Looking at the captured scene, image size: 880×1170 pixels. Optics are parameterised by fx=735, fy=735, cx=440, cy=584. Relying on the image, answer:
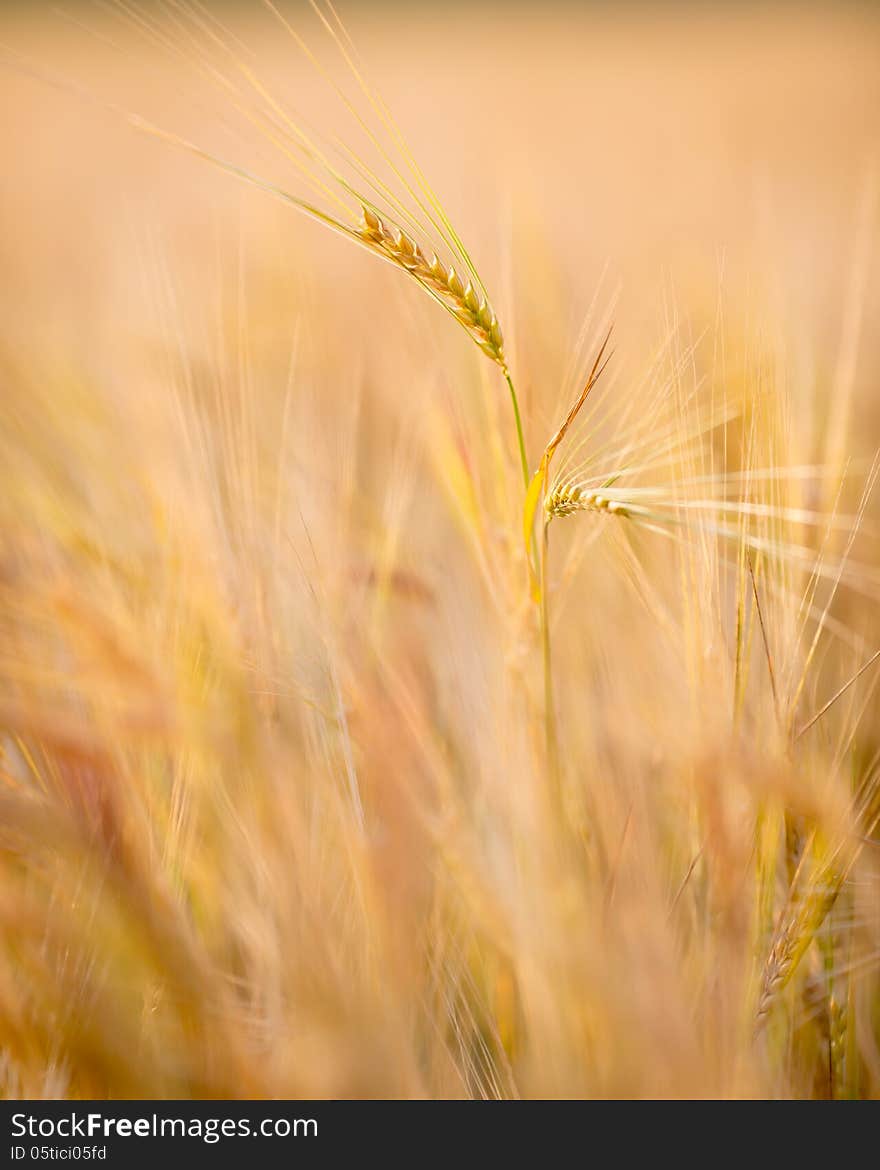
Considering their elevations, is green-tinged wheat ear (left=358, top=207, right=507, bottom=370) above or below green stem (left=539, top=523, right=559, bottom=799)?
above

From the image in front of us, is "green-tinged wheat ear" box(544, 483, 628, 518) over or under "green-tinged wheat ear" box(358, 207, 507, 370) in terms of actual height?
under

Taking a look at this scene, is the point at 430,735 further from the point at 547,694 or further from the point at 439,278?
the point at 439,278

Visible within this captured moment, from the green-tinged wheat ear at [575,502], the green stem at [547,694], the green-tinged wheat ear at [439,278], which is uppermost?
the green-tinged wheat ear at [439,278]

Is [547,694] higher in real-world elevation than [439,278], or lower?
lower

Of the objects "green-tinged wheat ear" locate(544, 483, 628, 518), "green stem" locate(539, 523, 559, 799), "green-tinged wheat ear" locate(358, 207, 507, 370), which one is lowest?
"green stem" locate(539, 523, 559, 799)

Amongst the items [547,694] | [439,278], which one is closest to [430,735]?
[547,694]

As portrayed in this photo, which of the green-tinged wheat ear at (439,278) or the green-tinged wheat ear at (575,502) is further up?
the green-tinged wheat ear at (439,278)

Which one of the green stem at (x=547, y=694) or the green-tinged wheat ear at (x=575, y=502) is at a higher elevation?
the green-tinged wheat ear at (x=575, y=502)

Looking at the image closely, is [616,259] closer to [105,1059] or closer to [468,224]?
[468,224]
